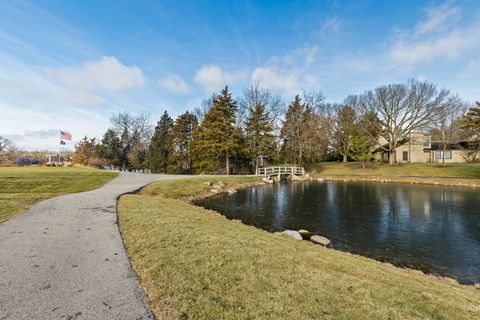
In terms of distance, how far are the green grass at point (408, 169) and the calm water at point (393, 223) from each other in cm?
1339

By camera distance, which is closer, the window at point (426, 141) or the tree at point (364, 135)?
the tree at point (364, 135)

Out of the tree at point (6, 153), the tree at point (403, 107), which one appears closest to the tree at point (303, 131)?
the tree at point (403, 107)

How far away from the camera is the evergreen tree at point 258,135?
35.7 metres

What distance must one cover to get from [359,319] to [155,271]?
3.24 meters

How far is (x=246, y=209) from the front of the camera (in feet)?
45.2

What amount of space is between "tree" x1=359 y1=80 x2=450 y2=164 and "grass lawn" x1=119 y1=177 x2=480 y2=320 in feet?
116

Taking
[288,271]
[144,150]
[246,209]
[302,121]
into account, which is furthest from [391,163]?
[144,150]

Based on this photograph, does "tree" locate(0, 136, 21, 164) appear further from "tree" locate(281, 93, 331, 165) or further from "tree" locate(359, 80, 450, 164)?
"tree" locate(359, 80, 450, 164)

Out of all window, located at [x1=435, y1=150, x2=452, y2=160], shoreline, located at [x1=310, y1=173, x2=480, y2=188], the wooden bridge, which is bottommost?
shoreline, located at [x1=310, y1=173, x2=480, y2=188]

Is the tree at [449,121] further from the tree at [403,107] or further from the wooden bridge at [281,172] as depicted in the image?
the wooden bridge at [281,172]

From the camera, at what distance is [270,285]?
3822 mm

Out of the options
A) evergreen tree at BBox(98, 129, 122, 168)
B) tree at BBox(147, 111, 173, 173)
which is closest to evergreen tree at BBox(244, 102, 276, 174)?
tree at BBox(147, 111, 173, 173)

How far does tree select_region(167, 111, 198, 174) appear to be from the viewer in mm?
40750

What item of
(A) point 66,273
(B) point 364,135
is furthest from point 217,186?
(B) point 364,135
